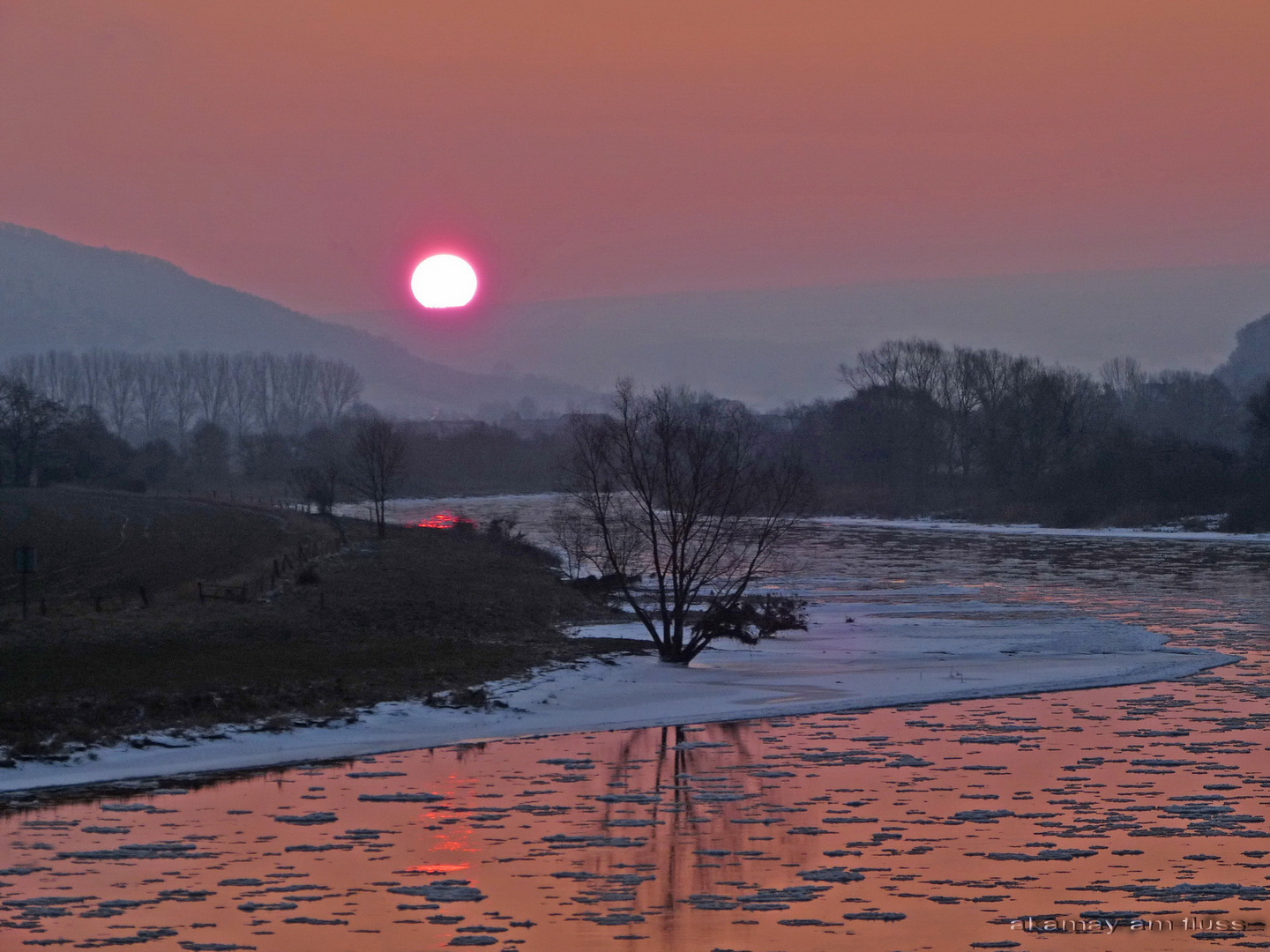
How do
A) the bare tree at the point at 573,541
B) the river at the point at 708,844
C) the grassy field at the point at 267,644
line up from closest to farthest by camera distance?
the river at the point at 708,844
the grassy field at the point at 267,644
the bare tree at the point at 573,541

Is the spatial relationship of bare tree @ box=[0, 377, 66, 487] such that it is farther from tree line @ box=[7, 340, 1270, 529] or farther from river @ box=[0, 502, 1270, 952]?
river @ box=[0, 502, 1270, 952]

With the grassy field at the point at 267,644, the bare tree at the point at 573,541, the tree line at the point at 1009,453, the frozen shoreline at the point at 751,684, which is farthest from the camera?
the tree line at the point at 1009,453

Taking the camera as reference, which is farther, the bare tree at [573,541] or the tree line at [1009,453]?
the tree line at [1009,453]

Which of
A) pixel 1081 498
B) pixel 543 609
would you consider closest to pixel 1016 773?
pixel 543 609

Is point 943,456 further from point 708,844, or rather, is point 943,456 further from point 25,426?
point 708,844

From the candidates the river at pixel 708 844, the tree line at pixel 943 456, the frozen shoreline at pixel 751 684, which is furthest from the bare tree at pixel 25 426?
the river at pixel 708 844

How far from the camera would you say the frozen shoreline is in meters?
18.8

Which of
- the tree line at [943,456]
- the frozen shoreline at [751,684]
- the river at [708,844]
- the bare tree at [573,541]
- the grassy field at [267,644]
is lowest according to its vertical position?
the river at [708,844]

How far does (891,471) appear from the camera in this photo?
395ft

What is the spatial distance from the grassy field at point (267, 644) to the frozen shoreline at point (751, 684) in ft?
2.43

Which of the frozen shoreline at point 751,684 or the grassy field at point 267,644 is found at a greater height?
the grassy field at point 267,644

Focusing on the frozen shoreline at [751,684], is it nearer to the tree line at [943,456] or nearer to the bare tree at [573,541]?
the bare tree at [573,541]

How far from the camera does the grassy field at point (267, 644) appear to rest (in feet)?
64.5

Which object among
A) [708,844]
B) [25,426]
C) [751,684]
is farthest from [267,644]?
[25,426]
